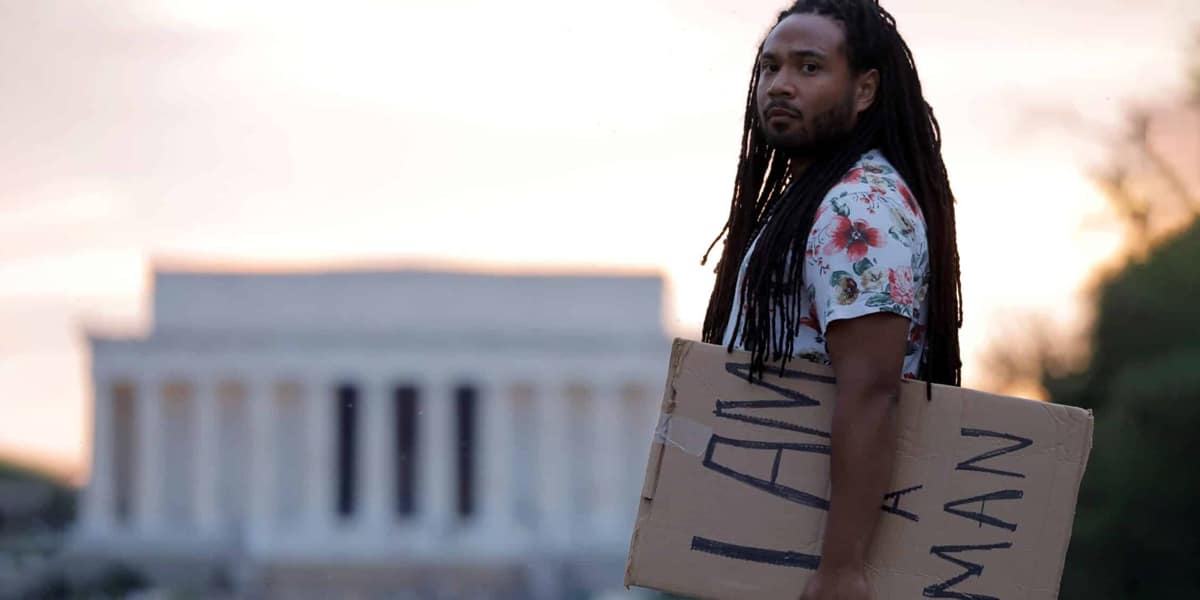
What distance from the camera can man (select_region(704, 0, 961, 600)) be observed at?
13.5 feet

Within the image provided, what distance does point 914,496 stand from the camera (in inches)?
166

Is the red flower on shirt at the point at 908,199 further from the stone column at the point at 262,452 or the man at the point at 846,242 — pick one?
the stone column at the point at 262,452

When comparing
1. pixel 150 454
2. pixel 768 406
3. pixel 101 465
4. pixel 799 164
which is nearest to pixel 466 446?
pixel 150 454

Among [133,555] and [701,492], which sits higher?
[701,492]

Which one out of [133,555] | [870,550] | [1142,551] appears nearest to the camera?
[870,550]

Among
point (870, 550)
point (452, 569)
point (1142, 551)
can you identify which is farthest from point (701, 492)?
point (452, 569)

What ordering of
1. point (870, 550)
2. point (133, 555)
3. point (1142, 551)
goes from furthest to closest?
point (133, 555), point (1142, 551), point (870, 550)

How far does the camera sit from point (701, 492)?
14.0ft

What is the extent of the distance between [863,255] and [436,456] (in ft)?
251

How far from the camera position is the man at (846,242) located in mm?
4117

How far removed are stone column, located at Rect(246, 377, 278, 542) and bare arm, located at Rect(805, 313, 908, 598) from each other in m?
76.9

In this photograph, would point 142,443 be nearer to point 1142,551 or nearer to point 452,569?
point 452,569

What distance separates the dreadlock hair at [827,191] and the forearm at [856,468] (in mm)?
176

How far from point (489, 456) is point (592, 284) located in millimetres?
6748
